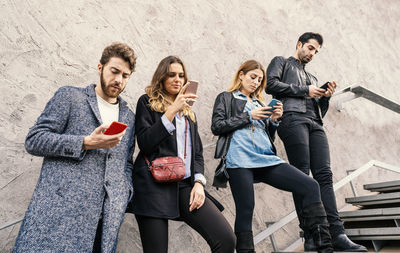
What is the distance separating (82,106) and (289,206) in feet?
8.12

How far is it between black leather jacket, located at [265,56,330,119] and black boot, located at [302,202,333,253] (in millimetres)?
761

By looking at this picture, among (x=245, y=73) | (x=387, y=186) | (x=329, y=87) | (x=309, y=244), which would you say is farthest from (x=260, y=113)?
(x=387, y=186)

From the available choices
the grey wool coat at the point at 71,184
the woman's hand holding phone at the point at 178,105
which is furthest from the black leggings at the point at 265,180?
the grey wool coat at the point at 71,184

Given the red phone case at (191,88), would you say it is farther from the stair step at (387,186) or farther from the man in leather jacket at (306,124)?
the stair step at (387,186)

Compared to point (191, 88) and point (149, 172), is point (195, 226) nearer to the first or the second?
point (149, 172)

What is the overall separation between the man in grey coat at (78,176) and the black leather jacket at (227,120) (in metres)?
0.67

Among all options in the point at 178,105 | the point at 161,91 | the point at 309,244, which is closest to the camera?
the point at 178,105

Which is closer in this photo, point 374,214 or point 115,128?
point 115,128

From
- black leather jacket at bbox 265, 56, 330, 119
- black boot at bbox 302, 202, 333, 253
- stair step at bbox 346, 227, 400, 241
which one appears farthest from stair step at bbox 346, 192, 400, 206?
black boot at bbox 302, 202, 333, 253

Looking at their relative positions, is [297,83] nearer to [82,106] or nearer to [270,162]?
[270,162]

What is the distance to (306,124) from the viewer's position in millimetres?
2316

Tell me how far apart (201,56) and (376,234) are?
6.95 ft

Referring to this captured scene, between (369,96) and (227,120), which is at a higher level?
(369,96)

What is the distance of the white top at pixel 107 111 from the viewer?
1.61 metres
